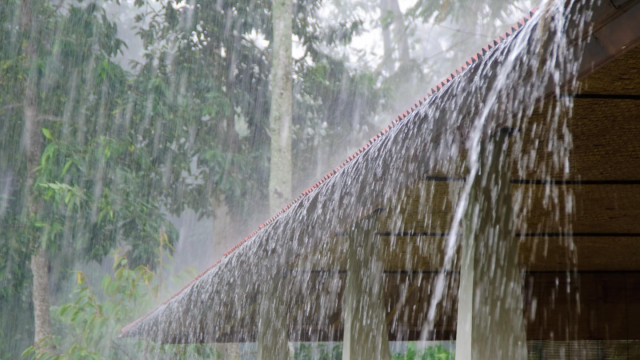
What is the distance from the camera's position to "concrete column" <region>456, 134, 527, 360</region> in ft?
7.12

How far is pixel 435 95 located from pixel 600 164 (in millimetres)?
1020

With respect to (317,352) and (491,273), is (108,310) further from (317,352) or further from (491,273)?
(491,273)

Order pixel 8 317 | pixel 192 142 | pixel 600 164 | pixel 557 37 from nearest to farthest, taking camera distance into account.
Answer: pixel 557 37 < pixel 600 164 < pixel 192 142 < pixel 8 317

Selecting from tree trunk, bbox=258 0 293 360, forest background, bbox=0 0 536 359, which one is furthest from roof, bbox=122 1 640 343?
tree trunk, bbox=258 0 293 360

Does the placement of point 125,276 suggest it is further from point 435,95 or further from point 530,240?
point 435,95

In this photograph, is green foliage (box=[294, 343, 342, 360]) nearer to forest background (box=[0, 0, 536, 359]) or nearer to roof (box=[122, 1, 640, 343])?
forest background (box=[0, 0, 536, 359])

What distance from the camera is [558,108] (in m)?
2.24

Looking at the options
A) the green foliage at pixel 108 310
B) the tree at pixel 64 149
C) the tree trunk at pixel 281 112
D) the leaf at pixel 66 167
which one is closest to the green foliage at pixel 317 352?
the tree trunk at pixel 281 112

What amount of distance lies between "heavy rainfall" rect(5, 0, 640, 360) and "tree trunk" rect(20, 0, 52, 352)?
0.03 metres

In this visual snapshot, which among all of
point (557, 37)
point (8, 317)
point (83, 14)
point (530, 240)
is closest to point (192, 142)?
point (83, 14)

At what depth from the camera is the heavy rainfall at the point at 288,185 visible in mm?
2215

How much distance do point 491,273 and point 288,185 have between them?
11079 millimetres

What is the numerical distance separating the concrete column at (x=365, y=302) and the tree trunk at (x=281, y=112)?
376 inches

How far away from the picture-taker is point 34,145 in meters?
13.6
